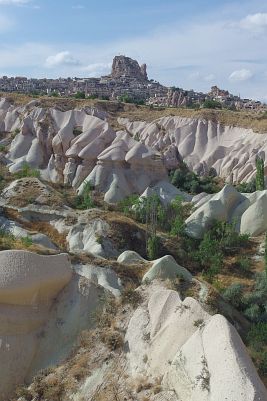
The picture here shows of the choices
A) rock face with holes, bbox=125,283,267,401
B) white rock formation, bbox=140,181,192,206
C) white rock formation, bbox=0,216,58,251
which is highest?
rock face with holes, bbox=125,283,267,401

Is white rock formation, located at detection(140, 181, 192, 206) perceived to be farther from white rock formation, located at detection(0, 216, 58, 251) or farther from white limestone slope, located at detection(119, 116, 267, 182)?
white rock formation, located at detection(0, 216, 58, 251)

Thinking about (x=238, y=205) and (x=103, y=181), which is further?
(x=103, y=181)

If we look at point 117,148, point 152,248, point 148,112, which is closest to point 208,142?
point 148,112

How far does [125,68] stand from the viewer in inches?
6324

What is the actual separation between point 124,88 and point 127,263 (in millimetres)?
112192

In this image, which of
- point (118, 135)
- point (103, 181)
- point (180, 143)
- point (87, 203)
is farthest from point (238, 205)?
point (180, 143)

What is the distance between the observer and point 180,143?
5641 centimetres

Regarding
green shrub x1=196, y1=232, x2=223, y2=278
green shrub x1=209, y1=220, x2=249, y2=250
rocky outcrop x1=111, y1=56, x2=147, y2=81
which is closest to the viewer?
green shrub x1=196, y1=232, x2=223, y2=278

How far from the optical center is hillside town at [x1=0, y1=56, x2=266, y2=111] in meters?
106

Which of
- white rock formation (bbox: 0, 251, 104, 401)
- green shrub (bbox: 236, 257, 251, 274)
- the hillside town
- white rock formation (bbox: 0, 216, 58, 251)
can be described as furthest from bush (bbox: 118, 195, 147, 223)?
the hillside town

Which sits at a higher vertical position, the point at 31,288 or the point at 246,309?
the point at 31,288

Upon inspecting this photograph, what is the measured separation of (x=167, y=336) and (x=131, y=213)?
19298 millimetres

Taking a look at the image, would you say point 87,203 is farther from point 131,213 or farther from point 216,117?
point 216,117

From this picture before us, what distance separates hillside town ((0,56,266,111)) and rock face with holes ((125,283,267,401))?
80.5 m
